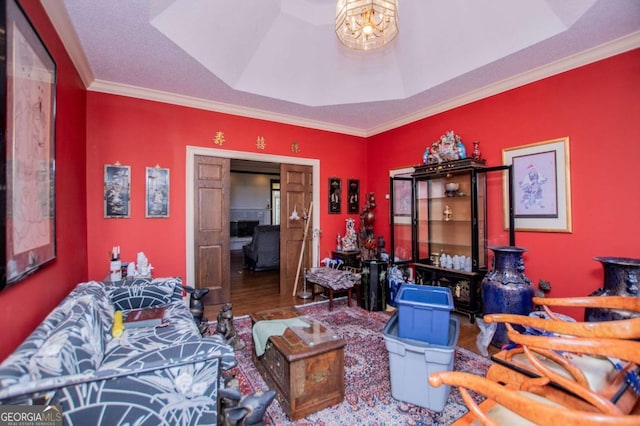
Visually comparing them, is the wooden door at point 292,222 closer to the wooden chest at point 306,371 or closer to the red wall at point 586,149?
the wooden chest at point 306,371

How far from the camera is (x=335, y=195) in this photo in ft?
17.4

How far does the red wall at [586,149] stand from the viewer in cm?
262

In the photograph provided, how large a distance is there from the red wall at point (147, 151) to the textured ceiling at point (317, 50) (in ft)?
0.65

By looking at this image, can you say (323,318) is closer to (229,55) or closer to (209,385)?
(209,385)

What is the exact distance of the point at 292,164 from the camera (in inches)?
192

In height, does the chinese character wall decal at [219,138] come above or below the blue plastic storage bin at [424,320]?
above

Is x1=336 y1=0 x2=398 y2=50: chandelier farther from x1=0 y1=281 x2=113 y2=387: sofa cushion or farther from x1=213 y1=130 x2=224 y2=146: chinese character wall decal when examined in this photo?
x1=0 y1=281 x2=113 y2=387: sofa cushion

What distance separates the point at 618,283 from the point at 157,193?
4.89 metres

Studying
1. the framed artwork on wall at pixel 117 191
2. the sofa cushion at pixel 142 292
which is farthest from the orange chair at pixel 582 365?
the framed artwork on wall at pixel 117 191

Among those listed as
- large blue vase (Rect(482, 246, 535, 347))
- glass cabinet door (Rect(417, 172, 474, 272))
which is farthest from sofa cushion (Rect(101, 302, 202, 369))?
glass cabinet door (Rect(417, 172, 474, 272))

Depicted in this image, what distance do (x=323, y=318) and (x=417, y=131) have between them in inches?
127

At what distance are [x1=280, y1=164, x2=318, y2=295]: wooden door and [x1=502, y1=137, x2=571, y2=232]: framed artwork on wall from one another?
9.79 ft

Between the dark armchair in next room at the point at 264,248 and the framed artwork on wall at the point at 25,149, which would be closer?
the framed artwork on wall at the point at 25,149

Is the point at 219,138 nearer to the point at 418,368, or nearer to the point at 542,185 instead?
the point at 418,368
